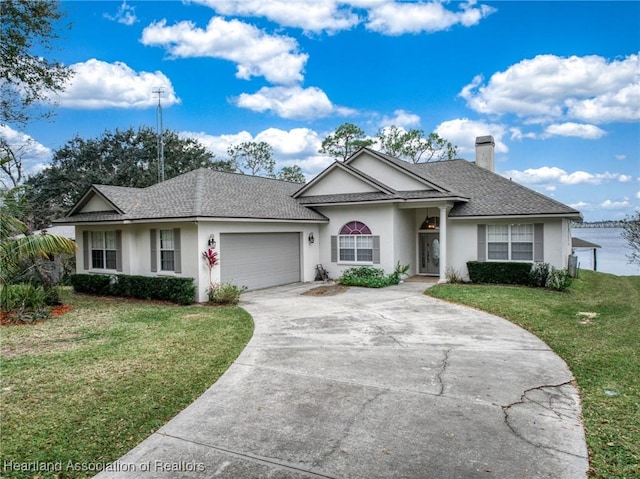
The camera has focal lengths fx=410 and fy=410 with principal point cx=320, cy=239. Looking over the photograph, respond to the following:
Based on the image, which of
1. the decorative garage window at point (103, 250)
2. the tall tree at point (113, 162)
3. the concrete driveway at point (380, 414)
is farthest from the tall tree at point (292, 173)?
the concrete driveway at point (380, 414)

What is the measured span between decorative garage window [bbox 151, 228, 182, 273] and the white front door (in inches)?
424

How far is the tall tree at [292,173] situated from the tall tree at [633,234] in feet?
131

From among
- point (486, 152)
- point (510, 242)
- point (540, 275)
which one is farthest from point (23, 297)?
point (486, 152)

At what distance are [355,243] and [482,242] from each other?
5115mm

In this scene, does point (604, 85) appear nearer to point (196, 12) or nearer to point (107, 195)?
point (196, 12)

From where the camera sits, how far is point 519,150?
24281mm

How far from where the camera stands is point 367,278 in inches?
637

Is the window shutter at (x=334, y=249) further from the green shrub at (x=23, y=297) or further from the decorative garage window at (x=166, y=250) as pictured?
the green shrub at (x=23, y=297)

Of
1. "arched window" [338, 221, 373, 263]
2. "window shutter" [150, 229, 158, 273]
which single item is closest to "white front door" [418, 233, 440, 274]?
"arched window" [338, 221, 373, 263]

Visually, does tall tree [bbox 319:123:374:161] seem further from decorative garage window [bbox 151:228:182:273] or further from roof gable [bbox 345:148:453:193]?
decorative garage window [bbox 151:228:182:273]

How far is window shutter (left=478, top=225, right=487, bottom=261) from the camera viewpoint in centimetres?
1642

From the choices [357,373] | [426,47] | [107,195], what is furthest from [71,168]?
[357,373]

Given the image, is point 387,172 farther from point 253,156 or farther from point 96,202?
point 253,156

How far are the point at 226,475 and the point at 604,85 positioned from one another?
59.4 ft
